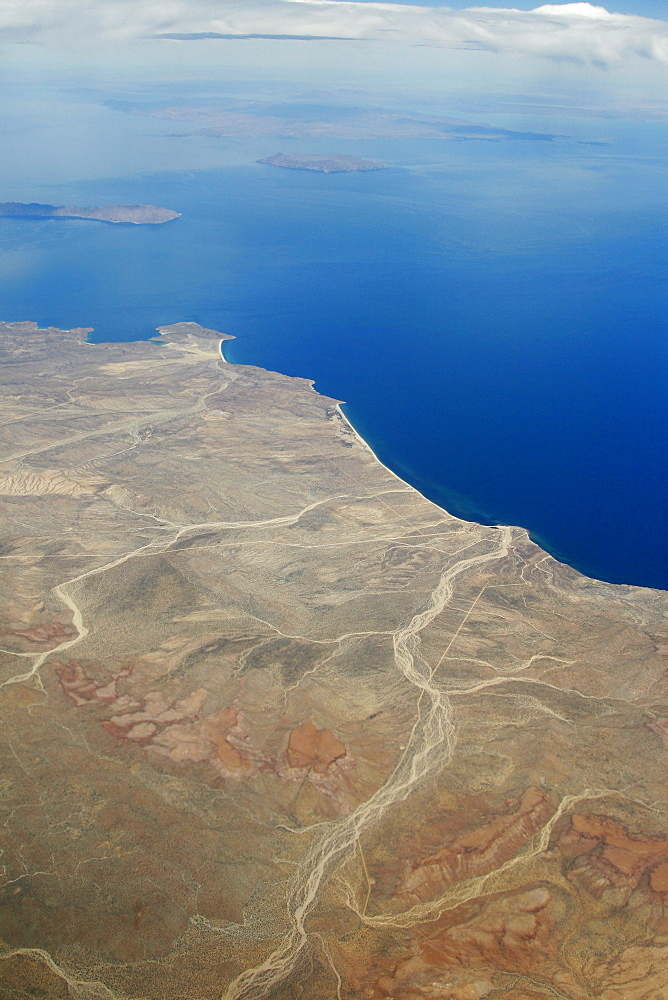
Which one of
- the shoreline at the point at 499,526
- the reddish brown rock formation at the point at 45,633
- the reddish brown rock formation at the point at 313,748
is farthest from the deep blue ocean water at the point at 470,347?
the reddish brown rock formation at the point at 45,633

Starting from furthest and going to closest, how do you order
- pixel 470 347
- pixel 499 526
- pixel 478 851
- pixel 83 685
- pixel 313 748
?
pixel 470 347 → pixel 499 526 → pixel 83 685 → pixel 313 748 → pixel 478 851

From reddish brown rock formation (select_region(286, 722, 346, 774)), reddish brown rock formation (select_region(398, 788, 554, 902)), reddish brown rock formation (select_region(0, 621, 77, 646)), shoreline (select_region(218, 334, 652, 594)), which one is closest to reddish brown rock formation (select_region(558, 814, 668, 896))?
reddish brown rock formation (select_region(398, 788, 554, 902))

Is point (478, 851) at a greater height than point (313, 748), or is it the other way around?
point (478, 851)

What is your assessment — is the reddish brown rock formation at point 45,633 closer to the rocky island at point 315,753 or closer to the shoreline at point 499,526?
the rocky island at point 315,753

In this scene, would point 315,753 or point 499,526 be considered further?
point 499,526

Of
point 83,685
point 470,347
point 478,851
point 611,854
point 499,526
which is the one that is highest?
point 470,347

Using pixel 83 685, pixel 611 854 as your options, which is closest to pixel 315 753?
pixel 83 685

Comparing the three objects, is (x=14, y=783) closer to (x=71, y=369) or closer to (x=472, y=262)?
(x=71, y=369)

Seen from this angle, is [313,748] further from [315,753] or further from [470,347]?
[470,347]

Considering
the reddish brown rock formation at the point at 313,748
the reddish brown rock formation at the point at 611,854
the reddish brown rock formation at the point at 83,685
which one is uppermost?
the reddish brown rock formation at the point at 611,854

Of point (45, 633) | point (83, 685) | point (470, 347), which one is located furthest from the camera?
A: point (470, 347)
